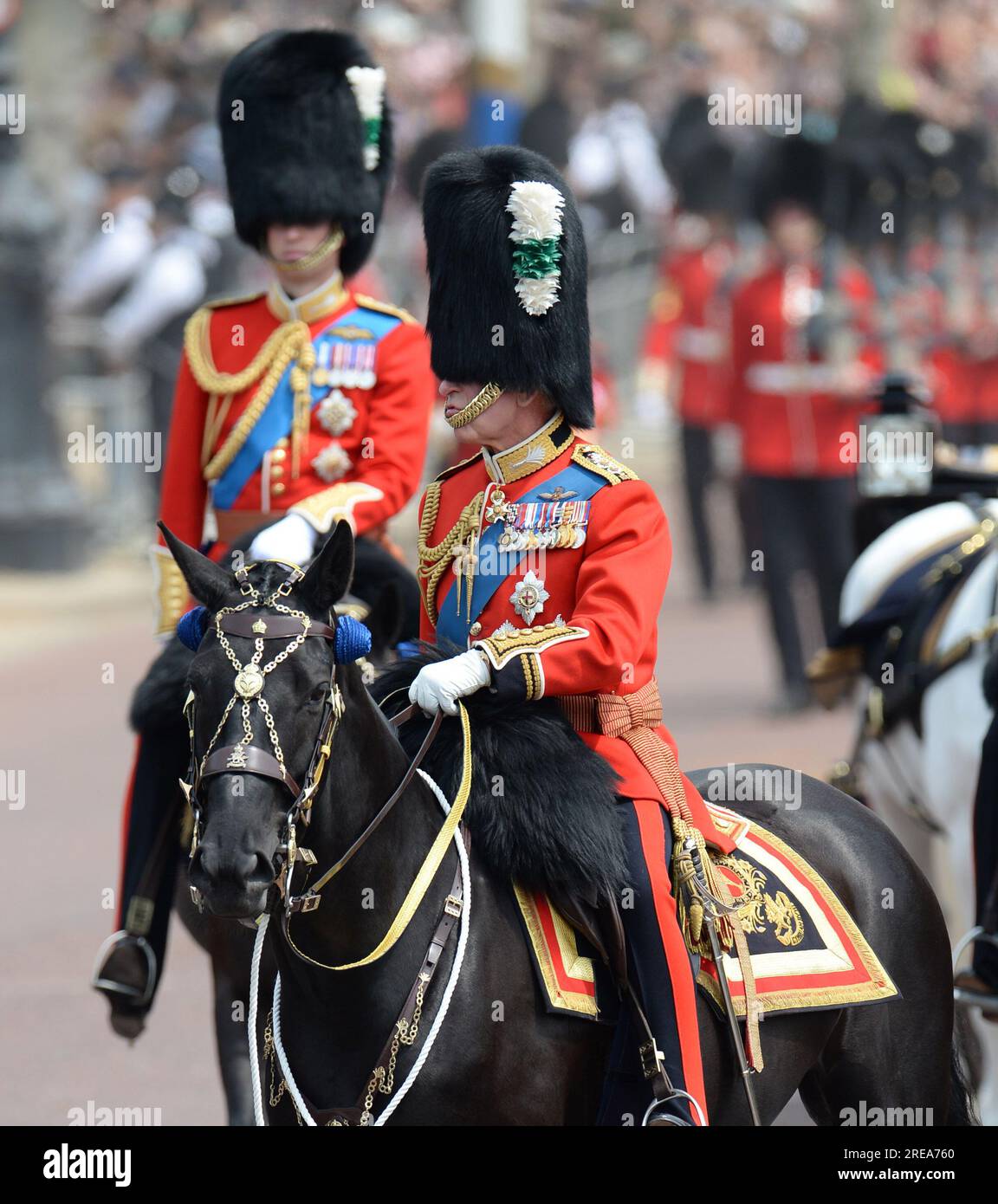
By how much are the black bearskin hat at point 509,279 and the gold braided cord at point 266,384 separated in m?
1.25

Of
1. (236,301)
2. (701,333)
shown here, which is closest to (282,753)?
(236,301)

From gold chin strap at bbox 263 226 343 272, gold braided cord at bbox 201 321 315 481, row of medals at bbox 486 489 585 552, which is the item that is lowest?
row of medals at bbox 486 489 585 552

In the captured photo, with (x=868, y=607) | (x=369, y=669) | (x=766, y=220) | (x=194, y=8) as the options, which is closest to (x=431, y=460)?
(x=766, y=220)

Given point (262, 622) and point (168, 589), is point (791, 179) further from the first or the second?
point (262, 622)

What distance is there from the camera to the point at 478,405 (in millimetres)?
4059

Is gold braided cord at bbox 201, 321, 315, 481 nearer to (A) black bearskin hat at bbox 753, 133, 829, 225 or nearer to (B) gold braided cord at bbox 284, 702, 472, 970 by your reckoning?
(B) gold braided cord at bbox 284, 702, 472, 970

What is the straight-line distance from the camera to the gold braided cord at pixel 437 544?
4121 mm

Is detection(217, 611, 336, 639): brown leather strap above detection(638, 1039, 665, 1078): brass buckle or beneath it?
above

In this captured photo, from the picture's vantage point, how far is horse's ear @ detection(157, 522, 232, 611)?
362 centimetres

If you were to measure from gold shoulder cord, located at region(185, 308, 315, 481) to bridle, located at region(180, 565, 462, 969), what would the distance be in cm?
173

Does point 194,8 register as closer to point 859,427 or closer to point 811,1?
point 811,1

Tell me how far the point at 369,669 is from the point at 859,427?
6.79 meters

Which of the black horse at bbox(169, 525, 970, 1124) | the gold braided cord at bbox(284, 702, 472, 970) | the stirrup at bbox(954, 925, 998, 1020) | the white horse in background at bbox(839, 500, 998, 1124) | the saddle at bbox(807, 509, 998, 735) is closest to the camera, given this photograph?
the black horse at bbox(169, 525, 970, 1124)

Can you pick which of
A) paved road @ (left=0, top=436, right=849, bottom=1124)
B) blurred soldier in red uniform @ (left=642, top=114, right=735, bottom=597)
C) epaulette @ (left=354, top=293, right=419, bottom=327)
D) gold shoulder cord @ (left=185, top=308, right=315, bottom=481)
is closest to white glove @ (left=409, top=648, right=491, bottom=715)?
gold shoulder cord @ (left=185, top=308, right=315, bottom=481)
